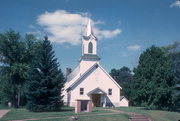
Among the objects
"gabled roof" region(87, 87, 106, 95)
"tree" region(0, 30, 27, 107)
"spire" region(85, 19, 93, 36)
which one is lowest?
"gabled roof" region(87, 87, 106, 95)

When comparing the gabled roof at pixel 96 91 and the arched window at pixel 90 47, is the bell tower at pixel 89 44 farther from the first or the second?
the gabled roof at pixel 96 91

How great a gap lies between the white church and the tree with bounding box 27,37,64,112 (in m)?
9.30

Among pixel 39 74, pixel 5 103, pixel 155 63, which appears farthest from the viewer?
pixel 5 103

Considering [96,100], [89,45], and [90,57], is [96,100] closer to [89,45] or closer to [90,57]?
[90,57]

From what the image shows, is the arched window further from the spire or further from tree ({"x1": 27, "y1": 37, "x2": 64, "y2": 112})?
tree ({"x1": 27, "y1": 37, "x2": 64, "y2": 112})

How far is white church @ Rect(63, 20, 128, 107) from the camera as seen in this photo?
4194cm

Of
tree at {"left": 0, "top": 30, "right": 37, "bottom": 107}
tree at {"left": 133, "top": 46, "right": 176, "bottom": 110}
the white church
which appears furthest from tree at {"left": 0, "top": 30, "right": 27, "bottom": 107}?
tree at {"left": 133, "top": 46, "right": 176, "bottom": 110}

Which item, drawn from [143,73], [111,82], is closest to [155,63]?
[143,73]

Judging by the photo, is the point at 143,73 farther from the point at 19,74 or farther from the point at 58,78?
the point at 19,74

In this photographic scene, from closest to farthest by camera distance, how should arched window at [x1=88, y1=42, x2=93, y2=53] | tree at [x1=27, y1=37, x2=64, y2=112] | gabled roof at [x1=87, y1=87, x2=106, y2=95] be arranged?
tree at [x1=27, y1=37, x2=64, y2=112], gabled roof at [x1=87, y1=87, x2=106, y2=95], arched window at [x1=88, y1=42, x2=93, y2=53]

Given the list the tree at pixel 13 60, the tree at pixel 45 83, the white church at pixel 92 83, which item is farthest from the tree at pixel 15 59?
the tree at pixel 45 83

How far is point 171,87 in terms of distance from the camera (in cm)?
3278

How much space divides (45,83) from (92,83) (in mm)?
12710

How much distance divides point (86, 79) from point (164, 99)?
47.7 feet
